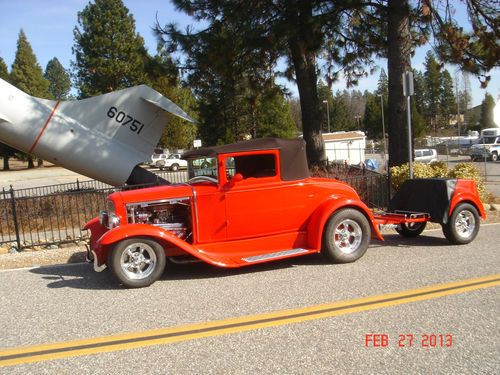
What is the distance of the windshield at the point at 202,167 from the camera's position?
274 inches

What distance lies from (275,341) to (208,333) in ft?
2.24

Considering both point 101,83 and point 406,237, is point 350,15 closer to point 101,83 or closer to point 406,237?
point 406,237

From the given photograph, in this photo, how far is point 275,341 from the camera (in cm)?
428

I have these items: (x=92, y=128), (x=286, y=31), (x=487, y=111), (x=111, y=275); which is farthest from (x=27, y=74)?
(x=487, y=111)

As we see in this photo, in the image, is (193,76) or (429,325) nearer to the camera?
(429,325)

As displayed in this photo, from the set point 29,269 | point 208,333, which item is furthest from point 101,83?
point 208,333

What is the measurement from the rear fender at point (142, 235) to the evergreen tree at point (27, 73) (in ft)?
191

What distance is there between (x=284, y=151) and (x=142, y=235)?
241cm

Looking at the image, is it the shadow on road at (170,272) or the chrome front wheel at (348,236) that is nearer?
the shadow on road at (170,272)

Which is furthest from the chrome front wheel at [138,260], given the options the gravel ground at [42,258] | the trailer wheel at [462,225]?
the trailer wheel at [462,225]

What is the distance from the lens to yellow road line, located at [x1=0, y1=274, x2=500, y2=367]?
425 cm

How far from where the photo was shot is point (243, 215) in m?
6.83

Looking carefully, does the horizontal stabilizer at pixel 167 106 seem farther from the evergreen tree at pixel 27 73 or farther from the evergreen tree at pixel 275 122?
the evergreen tree at pixel 27 73
